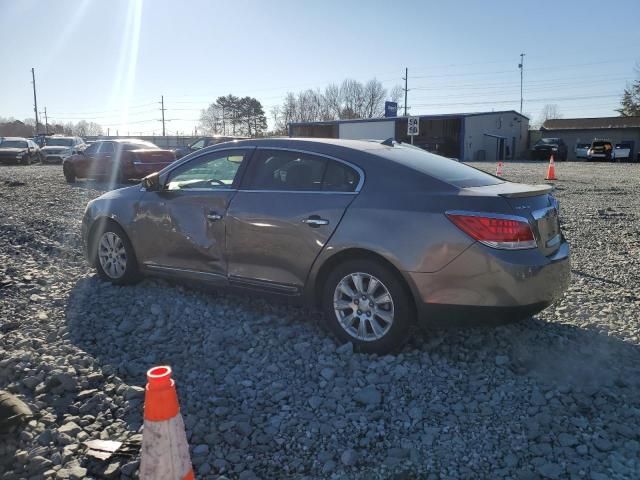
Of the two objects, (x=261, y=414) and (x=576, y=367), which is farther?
(x=576, y=367)

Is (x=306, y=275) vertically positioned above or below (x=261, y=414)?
above

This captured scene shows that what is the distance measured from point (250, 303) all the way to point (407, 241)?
1995mm

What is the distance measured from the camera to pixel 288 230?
442cm

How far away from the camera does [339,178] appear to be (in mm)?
4352

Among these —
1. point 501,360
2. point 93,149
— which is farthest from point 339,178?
point 93,149

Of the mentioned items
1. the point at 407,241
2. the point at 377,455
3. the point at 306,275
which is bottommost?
the point at 377,455

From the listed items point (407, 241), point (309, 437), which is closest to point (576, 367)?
point (407, 241)

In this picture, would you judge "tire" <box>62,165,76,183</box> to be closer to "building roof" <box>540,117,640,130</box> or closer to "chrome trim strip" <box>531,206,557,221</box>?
"chrome trim strip" <box>531,206,557,221</box>

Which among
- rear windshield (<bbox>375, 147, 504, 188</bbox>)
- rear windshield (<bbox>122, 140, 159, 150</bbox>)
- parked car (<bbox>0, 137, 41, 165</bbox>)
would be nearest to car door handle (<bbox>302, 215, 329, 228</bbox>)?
rear windshield (<bbox>375, 147, 504, 188</bbox>)

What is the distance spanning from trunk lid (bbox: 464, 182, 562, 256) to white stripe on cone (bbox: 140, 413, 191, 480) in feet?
8.87

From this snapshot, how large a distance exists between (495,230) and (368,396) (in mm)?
1408

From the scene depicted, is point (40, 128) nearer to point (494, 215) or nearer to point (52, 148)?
point (52, 148)

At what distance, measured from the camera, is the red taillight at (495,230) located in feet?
12.1

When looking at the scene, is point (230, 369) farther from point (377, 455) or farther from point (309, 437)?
point (377, 455)
